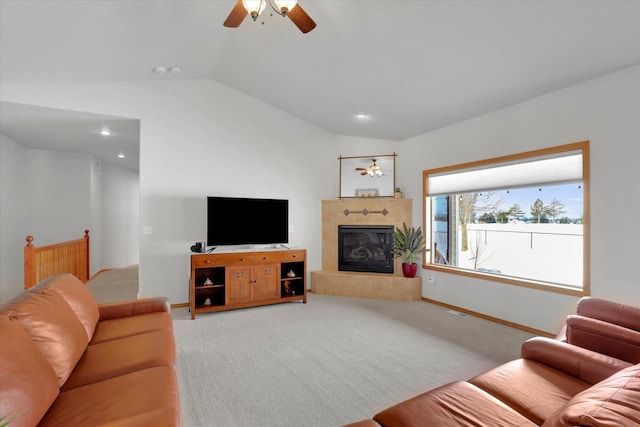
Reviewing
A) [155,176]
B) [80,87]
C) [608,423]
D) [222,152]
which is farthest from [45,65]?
[608,423]

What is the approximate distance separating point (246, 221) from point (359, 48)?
110 inches

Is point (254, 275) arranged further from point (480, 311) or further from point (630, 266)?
point (630, 266)

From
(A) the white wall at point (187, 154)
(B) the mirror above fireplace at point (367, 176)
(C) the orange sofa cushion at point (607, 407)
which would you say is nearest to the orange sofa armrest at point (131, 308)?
(A) the white wall at point (187, 154)

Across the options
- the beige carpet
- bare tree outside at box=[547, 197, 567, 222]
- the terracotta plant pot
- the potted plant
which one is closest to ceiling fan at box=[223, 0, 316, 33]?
bare tree outside at box=[547, 197, 567, 222]

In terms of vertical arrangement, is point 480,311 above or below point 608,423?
below

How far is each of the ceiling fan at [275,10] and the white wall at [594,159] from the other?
2.83 metres

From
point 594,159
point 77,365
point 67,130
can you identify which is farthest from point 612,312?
point 67,130

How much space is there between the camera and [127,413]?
134cm

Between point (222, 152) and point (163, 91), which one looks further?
point (222, 152)

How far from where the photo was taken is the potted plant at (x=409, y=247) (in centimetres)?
511

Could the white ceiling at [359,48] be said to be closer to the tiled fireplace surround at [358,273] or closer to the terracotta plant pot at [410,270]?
the tiled fireplace surround at [358,273]

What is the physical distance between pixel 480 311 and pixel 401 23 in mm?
3585

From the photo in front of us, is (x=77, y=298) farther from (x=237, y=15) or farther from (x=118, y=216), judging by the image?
(x=118, y=216)

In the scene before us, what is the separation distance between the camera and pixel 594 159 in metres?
3.16
